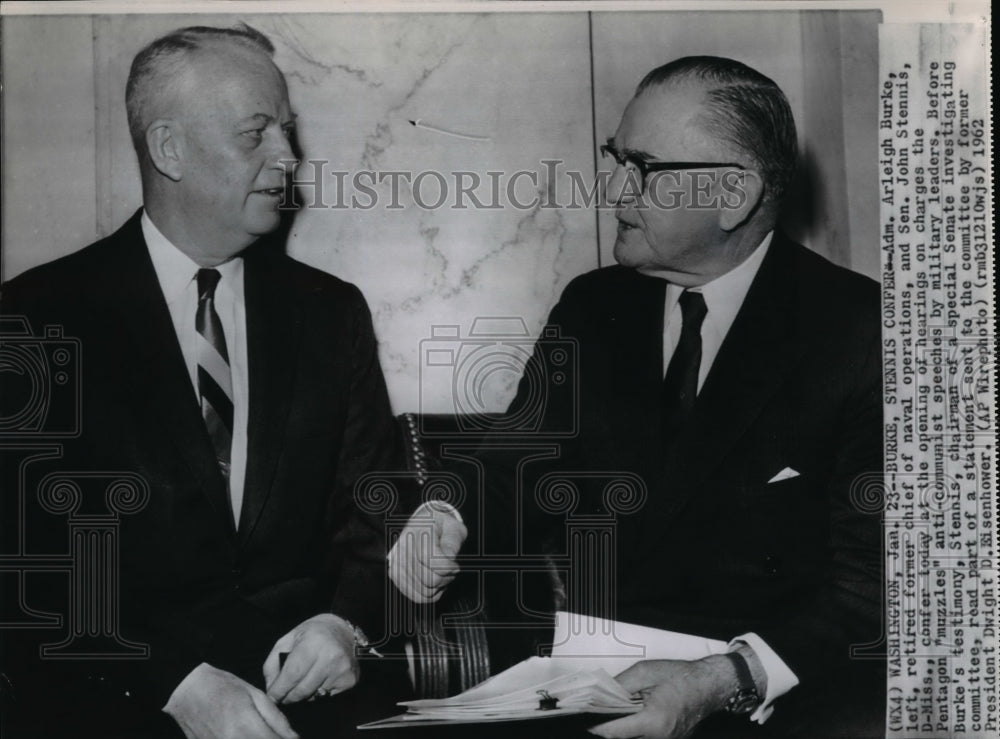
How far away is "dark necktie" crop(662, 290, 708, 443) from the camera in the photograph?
3.25 m

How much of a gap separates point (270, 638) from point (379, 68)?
4.96 ft

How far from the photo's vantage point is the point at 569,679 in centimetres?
319

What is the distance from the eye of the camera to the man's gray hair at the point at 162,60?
3.24 metres

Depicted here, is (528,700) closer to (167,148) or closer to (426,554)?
(426,554)

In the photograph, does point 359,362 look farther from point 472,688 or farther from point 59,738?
point 59,738

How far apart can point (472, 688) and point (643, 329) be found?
1.03 m

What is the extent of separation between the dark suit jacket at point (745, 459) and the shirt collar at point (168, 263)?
90 centimetres

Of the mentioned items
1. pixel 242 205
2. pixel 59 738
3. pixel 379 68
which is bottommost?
pixel 59 738

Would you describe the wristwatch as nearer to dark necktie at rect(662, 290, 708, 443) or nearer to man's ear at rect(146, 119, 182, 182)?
dark necktie at rect(662, 290, 708, 443)

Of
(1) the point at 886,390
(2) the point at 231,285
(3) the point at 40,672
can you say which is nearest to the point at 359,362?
(2) the point at 231,285

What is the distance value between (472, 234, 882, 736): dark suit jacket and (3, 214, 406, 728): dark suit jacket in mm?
405

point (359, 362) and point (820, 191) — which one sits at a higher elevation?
point (820, 191)

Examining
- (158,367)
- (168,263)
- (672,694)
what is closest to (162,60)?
(168,263)

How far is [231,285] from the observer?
326 centimetres
